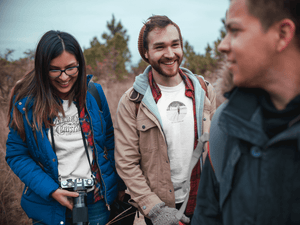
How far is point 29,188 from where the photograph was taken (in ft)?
6.23

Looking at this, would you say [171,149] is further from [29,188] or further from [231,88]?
[29,188]

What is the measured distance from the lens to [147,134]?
196 cm

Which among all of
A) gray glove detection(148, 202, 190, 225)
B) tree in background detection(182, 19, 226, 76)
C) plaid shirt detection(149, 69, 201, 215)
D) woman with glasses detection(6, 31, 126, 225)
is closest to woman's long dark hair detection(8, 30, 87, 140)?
woman with glasses detection(6, 31, 126, 225)

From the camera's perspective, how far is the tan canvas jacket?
1.91 meters

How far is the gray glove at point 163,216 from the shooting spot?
5.65ft

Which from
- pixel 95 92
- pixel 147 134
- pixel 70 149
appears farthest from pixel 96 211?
pixel 95 92

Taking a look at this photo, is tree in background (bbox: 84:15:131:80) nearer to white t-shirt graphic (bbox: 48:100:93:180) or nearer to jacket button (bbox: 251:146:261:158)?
white t-shirt graphic (bbox: 48:100:93:180)

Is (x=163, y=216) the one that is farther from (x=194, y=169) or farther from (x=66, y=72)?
(x=66, y=72)

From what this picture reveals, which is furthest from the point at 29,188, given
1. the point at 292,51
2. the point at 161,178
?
the point at 292,51

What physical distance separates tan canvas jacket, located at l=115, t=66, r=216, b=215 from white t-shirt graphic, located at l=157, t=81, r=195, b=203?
0.26 ft

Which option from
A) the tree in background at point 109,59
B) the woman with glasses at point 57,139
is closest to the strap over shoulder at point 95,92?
A: the woman with glasses at point 57,139

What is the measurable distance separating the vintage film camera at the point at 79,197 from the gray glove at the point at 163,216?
0.53m

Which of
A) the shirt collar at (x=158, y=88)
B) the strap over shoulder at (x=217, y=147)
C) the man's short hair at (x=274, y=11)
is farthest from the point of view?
the shirt collar at (x=158, y=88)

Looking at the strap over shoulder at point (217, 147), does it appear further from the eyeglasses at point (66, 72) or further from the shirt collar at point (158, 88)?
the eyeglasses at point (66, 72)
